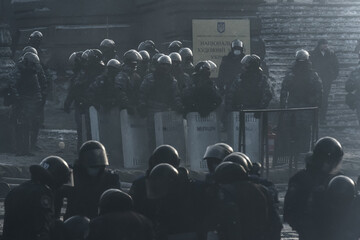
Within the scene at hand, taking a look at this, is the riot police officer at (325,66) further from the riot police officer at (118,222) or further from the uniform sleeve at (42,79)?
the riot police officer at (118,222)

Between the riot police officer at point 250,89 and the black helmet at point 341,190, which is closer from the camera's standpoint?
the black helmet at point 341,190

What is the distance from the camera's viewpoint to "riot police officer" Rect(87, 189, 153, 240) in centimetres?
1019

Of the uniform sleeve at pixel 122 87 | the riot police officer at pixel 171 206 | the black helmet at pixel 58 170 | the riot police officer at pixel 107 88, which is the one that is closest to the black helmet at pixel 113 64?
the riot police officer at pixel 107 88

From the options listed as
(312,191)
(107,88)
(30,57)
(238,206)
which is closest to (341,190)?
(312,191)

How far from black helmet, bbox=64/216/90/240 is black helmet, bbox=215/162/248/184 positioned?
1324 millimetres

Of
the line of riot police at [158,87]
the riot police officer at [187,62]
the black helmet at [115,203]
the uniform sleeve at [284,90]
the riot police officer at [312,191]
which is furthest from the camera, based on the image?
the riot police officer at [187,62]

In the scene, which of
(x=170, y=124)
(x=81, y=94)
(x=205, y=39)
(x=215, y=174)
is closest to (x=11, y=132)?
(x=81, y=94)

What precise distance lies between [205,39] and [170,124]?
26.7 ft

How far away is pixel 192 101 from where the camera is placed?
20.3m

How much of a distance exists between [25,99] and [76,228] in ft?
40.4

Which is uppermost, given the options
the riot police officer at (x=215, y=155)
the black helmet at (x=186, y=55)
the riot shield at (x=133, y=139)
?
the black helmet at (x=186, y=55)

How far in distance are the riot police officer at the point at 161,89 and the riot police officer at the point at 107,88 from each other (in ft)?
2.30

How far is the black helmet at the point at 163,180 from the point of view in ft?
36.3

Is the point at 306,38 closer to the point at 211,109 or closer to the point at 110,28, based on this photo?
the point at 110,28
